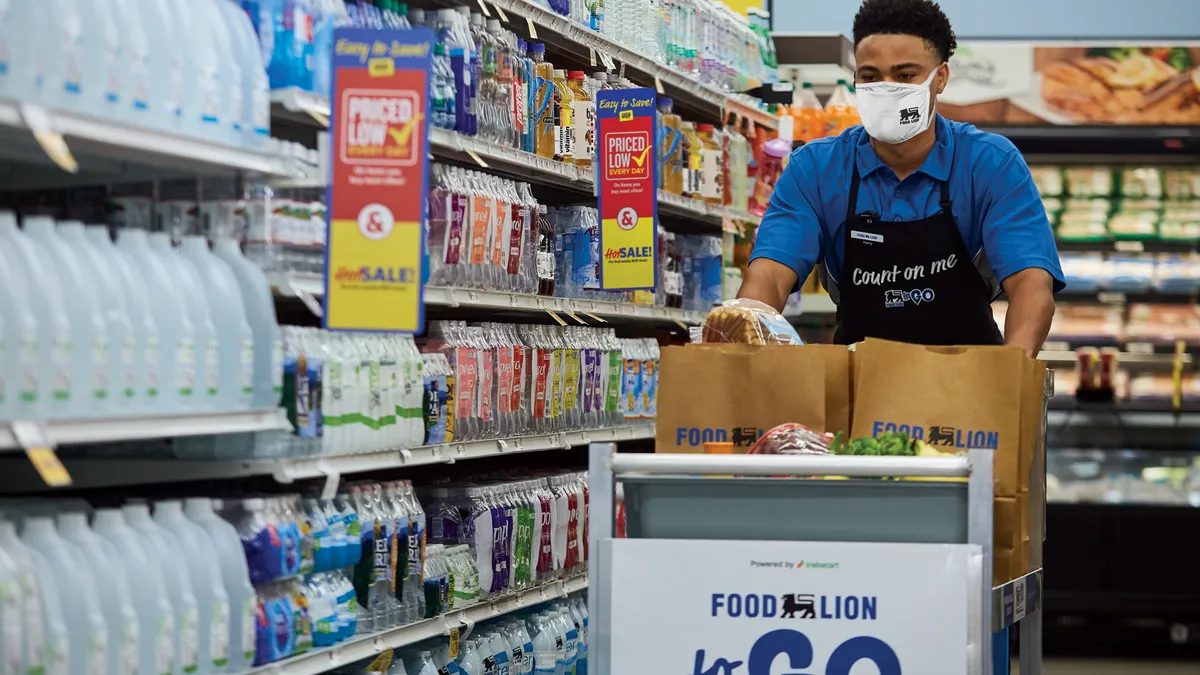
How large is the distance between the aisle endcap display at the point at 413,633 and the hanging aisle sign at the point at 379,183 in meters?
0.88

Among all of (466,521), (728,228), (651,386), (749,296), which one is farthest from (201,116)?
(728,228)

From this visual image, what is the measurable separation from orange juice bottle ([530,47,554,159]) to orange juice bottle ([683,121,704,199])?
1.09 m

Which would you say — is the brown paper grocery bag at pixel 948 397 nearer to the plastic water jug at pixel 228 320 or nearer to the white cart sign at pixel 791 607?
the white cart sign at pixel 791 607

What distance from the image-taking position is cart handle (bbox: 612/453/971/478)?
7.41ft

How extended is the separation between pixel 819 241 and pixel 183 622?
1.75m

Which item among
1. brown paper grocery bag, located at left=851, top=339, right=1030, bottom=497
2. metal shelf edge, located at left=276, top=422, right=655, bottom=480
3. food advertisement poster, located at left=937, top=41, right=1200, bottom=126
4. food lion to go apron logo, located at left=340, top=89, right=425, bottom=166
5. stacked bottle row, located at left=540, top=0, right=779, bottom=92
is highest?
food advertisement poster, located at left=937, top=41, right=1200, bottom=126

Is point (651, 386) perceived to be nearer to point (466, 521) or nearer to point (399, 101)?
point (466, 521)

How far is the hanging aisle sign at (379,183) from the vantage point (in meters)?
3.01

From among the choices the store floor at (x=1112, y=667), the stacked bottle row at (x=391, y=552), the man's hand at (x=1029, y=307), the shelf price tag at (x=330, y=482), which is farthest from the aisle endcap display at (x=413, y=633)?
the store floor at (x=1112, y=667)

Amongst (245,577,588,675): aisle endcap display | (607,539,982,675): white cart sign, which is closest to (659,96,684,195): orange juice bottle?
(245,577,588,675): aisle endcap display

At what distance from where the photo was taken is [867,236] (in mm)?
3570

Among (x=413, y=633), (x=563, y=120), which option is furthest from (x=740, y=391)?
(x=563, y=120)

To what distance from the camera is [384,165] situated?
303 cm

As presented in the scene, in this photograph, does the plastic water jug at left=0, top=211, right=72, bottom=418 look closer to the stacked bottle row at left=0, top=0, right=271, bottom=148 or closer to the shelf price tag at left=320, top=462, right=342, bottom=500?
the stacked bottle row at left=0, top=0, right=271, bottom=148
